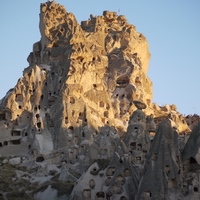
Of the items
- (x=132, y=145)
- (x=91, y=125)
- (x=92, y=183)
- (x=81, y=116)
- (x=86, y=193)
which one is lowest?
(x=86, y=193)

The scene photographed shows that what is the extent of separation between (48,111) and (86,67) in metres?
9.05

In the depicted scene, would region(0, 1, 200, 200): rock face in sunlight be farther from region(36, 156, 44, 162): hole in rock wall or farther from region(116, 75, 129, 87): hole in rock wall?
region(116, 75, 129, 87): hole in rock wall

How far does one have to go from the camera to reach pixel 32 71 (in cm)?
7231

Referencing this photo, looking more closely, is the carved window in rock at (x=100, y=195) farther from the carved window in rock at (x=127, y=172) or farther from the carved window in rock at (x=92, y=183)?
the carved window in rock at (x=127, y=172)

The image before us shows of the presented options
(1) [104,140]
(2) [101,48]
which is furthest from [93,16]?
(1) [104,140]

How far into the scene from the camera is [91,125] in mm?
62344

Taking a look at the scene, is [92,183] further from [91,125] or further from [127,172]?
[91,125]

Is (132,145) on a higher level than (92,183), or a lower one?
higher

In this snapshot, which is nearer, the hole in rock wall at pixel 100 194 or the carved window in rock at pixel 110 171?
Result: the hole in rock wall at pixel 100 194

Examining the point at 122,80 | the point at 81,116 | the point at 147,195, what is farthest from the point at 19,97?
the point at 147,195

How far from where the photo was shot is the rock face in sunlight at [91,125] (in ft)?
128

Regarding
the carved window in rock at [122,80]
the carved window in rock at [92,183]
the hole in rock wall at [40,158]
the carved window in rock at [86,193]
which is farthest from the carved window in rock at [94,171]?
the carved window in rock at [122,80]

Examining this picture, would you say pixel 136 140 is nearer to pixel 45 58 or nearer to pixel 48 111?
pixel 48 111

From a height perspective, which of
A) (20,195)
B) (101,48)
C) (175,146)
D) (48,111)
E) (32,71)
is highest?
(101,48)
